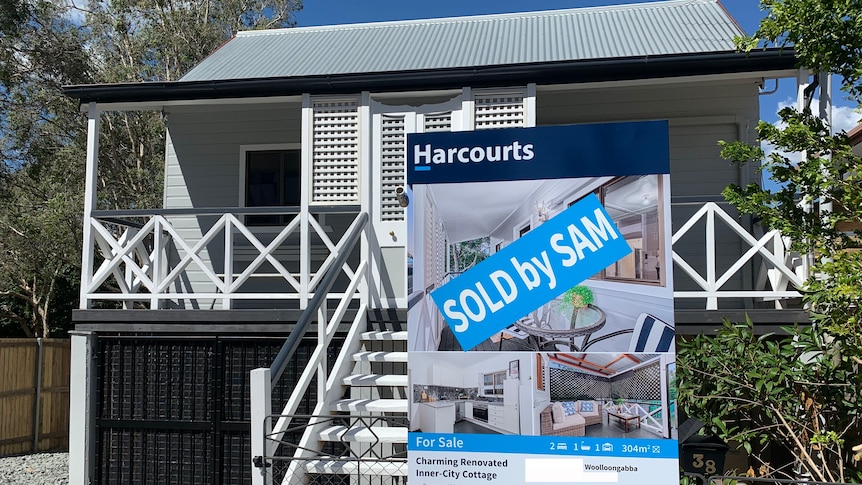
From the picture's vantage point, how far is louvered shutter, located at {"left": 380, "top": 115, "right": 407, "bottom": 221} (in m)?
7.44

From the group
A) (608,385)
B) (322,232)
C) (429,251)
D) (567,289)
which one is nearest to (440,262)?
(429,251)

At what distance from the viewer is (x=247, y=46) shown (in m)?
10.9

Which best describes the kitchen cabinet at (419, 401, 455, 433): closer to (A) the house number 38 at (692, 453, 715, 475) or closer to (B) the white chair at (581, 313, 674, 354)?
(B) the white chair at (581, 313, 674, 354)

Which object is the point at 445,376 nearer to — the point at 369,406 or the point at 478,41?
the point at 369,406

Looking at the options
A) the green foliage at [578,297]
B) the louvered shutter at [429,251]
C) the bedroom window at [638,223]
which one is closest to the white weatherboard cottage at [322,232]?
the louvered shutter at [429,251]

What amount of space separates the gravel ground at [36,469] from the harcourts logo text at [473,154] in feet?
27.6

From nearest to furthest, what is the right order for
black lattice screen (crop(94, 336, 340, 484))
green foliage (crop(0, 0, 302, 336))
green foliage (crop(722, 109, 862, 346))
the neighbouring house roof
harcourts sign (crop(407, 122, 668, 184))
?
→ 1. harcourts sign (crop(407, 122, 668, 184))
2. green foliage (crop(722, 109, 862, 346))
3. the neighbouring house roof
4. black lattice screen (crop(94, 336, 340, 484))
5. green foliage (crop(0, 0, 302, 336))

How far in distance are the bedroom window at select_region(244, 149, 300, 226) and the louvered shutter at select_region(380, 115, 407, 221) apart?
223 cm

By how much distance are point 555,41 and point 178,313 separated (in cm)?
566

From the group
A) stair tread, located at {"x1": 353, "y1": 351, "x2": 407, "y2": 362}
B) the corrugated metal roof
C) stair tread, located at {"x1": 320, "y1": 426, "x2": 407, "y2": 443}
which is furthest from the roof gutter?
stair tread, located at {"x1": 320, "y1": 426, "x2": 407, "y2": 443}

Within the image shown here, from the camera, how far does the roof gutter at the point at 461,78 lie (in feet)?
21.7

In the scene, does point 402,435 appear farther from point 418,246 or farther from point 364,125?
point 364,125

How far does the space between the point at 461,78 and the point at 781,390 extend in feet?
13.4

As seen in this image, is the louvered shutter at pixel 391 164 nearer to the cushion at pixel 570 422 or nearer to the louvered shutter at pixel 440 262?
the louvered shutter at pixel 440 262
